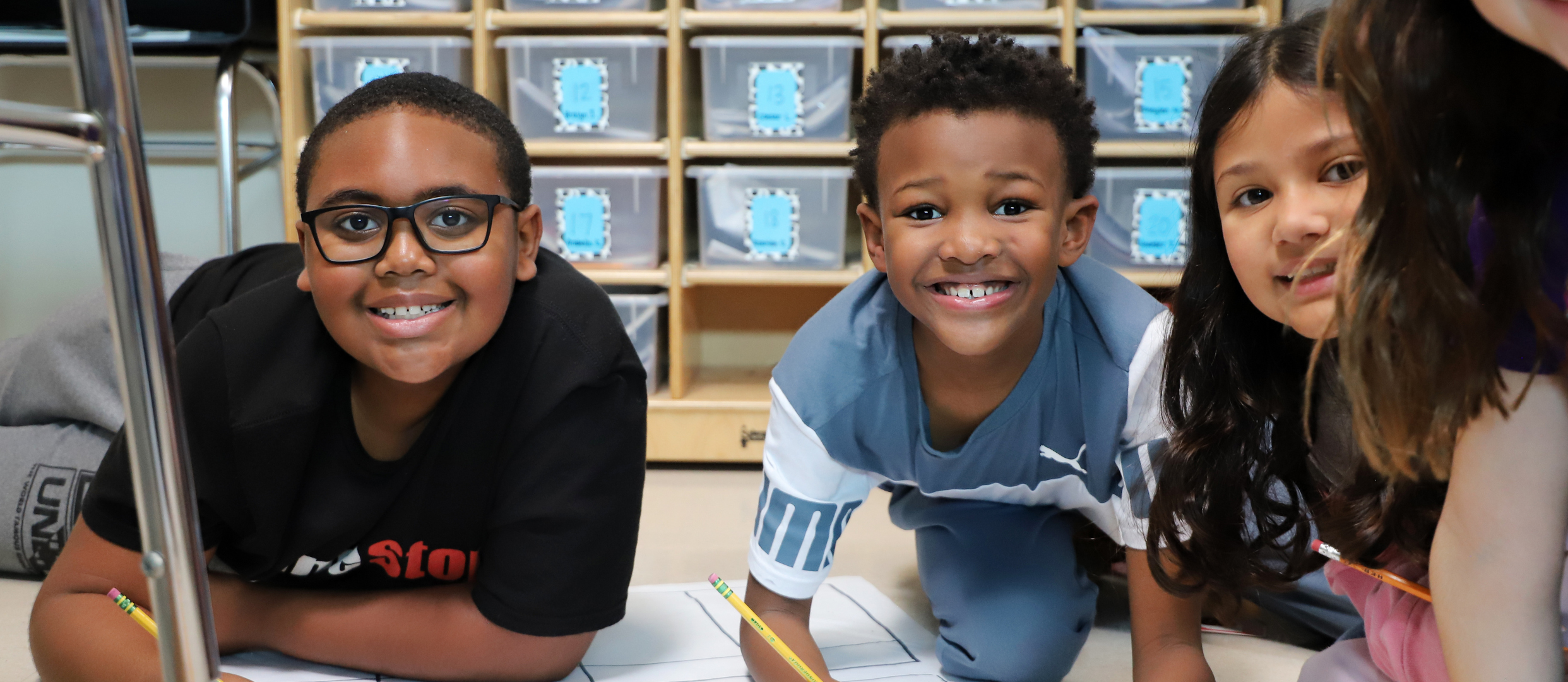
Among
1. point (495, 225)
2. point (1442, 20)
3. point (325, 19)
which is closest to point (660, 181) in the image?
point (325, 19)

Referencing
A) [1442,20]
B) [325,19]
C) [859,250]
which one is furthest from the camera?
[859,250]

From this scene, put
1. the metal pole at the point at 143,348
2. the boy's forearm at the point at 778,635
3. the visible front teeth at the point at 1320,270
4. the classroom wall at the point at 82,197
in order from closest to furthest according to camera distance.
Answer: the metal pole at the point at 143,348, the visible front teeth at the point at 1320,270, the boy's forearm at the point at 778,635, the classroom wall at the point at 82,197

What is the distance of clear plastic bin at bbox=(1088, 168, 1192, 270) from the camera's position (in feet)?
5.50

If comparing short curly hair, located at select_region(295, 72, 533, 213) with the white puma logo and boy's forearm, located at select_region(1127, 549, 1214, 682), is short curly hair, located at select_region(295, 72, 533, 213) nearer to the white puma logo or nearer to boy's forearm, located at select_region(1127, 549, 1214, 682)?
the white puma logo

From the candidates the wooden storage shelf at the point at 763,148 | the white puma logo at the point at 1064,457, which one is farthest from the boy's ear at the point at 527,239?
the wooden storage shelf at the point at 763,148

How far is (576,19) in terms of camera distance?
1.71 m

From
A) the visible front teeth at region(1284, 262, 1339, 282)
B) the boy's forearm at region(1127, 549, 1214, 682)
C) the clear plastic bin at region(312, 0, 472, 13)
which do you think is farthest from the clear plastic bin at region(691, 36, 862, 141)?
the visible front teeth at region(1284, 262, 1339, 282)

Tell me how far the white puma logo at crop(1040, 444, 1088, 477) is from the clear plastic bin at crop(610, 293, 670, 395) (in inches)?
39.1

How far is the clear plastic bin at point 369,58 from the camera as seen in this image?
1728mm

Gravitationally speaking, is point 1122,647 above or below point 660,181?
below

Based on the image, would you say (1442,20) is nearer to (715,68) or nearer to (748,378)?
(715,68)

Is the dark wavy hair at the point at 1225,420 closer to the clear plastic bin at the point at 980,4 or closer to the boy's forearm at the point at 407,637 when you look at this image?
the boy's forearm at the point at 407,637

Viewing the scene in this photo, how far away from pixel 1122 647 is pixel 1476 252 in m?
0.64

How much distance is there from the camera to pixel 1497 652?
50cm
